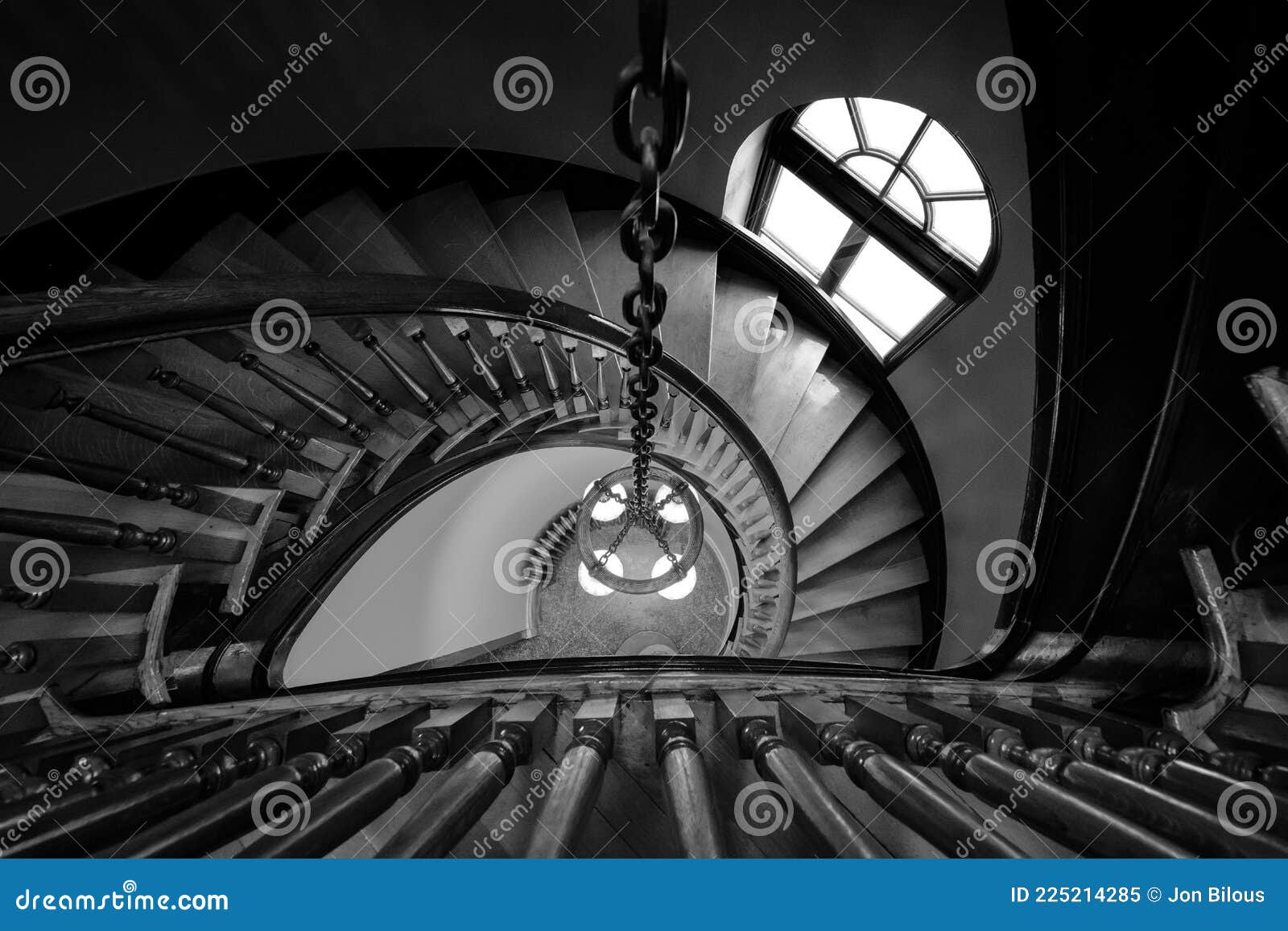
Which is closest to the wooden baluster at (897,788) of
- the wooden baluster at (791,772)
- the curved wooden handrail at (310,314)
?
the wooden baluster at (791,772)

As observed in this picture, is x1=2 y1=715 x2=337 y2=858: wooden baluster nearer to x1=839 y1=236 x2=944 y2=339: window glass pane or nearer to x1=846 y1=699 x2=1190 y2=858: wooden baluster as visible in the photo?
x1=846 y1=699 x2=1190 y2=858: wooden baluster

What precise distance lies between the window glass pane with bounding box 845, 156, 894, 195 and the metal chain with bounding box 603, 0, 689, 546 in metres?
3.27

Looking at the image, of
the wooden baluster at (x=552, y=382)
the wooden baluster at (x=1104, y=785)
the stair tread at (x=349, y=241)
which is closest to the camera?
the wooden baluster at (x=1104, y=785)

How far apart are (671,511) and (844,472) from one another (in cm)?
159

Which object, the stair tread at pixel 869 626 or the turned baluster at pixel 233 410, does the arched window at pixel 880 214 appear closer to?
the stair tread at pixel 869 626

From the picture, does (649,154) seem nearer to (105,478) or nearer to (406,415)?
(105,478)

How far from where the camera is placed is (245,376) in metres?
2.35

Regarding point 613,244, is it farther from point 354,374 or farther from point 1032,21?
point 1032,21

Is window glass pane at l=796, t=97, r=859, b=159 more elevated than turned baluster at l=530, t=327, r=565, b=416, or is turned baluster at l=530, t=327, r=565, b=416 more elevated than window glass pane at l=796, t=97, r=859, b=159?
window glass pane at l=796, t=97, r=859, b=159

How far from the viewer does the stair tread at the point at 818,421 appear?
3.73 metres

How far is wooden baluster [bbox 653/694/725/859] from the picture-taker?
867 millimetres

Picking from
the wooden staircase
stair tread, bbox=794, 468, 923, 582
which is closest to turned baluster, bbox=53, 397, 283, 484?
the wooden staircase

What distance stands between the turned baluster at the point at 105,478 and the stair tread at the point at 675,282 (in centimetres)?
203

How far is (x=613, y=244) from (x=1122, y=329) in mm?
2497
